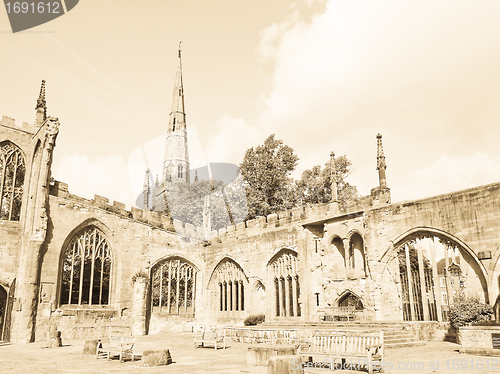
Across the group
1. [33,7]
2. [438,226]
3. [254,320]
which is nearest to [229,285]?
[254,320]

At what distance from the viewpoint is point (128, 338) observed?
1053 cm

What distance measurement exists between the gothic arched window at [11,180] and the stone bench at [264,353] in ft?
51.0

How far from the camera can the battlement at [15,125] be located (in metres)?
20.3

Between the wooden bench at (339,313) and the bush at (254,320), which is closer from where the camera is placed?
the wooden bench at (339,313)

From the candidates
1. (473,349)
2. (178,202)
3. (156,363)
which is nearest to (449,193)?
(473,349)

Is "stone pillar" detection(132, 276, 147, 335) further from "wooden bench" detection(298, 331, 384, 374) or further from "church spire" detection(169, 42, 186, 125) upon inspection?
"church spire" detection(169, 42, 186, 125)

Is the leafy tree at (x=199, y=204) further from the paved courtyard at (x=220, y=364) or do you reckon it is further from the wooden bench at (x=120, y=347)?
the wooden bench at (x=120, y=347)

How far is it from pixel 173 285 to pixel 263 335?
11156mm

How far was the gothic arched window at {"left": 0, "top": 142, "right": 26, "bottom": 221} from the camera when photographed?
19594 mm

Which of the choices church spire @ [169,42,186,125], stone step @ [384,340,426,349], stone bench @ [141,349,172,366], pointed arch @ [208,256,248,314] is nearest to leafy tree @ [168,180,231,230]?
pointed arch @ [208,256,248,314]

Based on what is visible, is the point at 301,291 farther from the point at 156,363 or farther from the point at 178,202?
the point at 178,202

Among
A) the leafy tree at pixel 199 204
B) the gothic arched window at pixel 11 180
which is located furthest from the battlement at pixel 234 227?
the leafy tree at pixel 199 204

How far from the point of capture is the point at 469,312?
1262 centimetres

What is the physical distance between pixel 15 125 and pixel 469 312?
21.0 m
